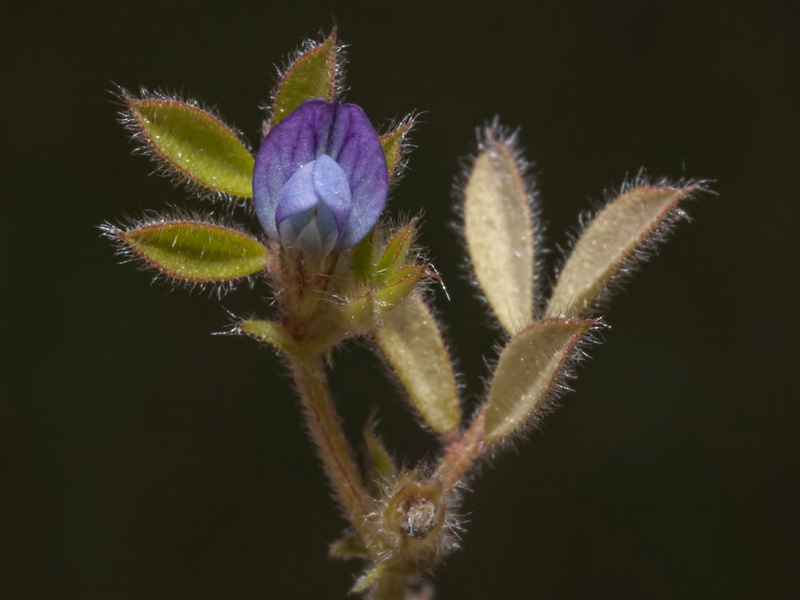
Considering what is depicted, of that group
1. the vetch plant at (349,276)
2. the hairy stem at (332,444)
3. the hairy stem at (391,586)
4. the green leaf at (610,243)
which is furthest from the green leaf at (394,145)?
the hairy stem at (391,586)

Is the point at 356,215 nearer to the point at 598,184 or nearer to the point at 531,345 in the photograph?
the point at 531,345

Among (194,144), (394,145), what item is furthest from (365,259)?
(194,144)

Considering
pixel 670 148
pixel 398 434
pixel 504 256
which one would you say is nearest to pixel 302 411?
pixel 504 256

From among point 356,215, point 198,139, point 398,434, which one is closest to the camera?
point 356,215

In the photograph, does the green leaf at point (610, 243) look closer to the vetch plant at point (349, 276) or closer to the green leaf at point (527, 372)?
the vetch plant at point (349, 276)

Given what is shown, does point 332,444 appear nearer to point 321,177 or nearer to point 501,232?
point 321,177

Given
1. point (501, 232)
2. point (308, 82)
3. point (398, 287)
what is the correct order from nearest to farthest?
1. point (398, 287)
2. point (308, 82)
3. point (501, 232)
